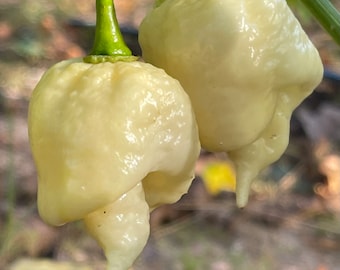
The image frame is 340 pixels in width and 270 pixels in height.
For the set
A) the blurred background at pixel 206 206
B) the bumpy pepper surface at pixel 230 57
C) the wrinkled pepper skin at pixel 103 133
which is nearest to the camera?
the wrinkled pepper skin at pixel 103 133

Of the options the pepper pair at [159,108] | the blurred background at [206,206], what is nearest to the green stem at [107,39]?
the pepper pair at [159,108]

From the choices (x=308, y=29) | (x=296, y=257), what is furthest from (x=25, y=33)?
(x=296, y=257)

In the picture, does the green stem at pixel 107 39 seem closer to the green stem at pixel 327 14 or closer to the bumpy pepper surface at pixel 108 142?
the bumpy pepper surface at pixel 108 142

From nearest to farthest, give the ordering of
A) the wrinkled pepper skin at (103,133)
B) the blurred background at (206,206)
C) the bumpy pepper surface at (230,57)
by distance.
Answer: the wrinkled pepper skin at (103,133)
the bumpy pepper surface at (230,57)
the blurred background at (206,206)

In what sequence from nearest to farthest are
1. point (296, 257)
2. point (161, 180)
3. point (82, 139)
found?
point (82, 139) < point (161, 180) < point (296, 257)

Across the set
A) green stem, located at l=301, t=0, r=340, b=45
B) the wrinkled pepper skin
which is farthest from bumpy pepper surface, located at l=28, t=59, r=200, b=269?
green stem, located at l=301, t=0, r=340, b=45

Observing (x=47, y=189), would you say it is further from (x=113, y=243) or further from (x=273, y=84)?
(x=273, y=84)
